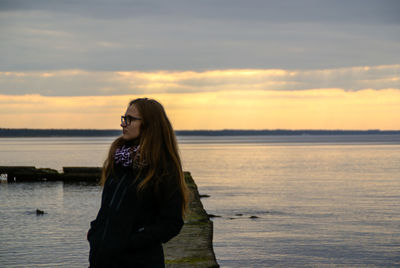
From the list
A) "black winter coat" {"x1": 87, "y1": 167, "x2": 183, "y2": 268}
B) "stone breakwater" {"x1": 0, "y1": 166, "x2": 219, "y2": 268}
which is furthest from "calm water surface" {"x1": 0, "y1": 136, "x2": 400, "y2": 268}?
"black winter coat" {"x1": 87, "y1": 167, "x2": 183, "y2": 268}

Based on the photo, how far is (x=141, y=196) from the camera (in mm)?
3977

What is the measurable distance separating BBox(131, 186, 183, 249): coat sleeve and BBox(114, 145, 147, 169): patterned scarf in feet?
1.11

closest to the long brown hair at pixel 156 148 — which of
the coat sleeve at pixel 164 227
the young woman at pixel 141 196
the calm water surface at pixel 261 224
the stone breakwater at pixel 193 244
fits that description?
the young woman at pixel 141 196

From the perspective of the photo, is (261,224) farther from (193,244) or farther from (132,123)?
(132,123)

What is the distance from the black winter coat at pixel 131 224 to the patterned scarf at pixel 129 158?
0.06m

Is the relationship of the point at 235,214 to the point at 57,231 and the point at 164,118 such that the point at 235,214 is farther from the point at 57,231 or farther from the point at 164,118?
the point at 164,118

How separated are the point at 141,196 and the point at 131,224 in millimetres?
209

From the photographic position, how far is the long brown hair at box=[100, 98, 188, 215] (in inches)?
159

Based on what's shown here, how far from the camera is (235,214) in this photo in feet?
83.4

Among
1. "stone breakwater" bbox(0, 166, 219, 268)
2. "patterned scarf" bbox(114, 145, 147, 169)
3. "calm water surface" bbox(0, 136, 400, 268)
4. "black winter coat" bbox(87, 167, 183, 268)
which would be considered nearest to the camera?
"black winter coat" bbox(87, 167, 183, 268)

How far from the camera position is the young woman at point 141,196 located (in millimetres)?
3971

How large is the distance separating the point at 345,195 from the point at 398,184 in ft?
28.9

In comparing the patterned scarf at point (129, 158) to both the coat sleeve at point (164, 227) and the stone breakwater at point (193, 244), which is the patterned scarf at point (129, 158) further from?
the stone breakwater at point (193, 244)

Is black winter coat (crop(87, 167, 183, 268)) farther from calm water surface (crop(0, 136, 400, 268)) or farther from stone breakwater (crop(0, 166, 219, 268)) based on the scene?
calm water surface (crop(0, 136, 400, 268))
